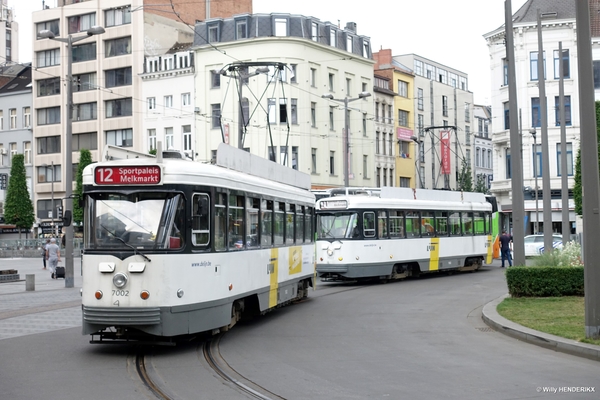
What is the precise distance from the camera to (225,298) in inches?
540

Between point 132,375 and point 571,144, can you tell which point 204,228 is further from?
point 571,144

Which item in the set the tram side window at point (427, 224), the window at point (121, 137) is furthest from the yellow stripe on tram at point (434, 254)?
the window at point (121, 137)

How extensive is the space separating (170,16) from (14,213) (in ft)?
65.4

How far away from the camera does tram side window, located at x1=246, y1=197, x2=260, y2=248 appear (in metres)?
15.3

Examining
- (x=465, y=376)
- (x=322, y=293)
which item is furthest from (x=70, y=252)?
(x=465, y=376)

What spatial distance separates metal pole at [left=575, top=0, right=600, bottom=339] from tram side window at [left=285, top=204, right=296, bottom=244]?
23.4 feet

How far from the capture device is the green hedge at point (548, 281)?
1955cm

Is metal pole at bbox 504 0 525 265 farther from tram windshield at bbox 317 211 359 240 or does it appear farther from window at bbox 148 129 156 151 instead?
window at bbox 148 129 156 151

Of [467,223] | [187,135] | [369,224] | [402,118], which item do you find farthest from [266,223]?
[402,118]

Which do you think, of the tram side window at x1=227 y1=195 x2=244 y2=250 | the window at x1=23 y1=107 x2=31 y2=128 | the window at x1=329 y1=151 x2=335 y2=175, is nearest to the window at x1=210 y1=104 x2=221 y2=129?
the window at x1=329 y1=151 x2=335 y2=175

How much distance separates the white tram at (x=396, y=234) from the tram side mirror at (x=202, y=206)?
13.5 meters

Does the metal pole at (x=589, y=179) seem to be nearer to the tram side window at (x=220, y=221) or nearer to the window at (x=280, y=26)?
the tram side window at (x=220, y=221)

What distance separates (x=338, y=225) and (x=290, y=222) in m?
8.01
